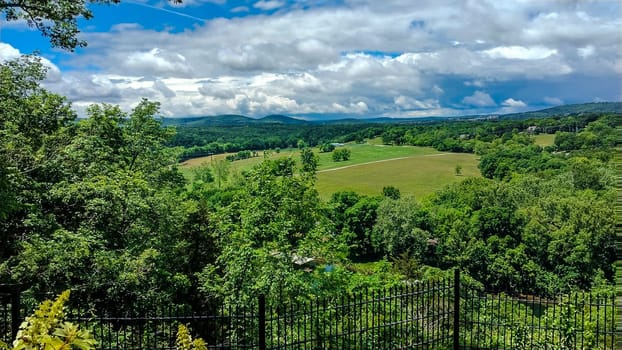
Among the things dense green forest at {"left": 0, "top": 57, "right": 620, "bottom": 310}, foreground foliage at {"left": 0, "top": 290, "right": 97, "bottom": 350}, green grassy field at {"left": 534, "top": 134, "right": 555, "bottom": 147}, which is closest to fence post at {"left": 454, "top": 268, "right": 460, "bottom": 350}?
dense green forest at {"left": 0, "top": 57, "right": 620, "bottom": 310}

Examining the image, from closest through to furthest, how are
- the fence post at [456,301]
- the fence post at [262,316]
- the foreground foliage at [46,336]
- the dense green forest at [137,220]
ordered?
the foreground foliage at [46,336] < the fence post at [262,316] < the fence post at [456,301] < the dense green forest at [137,220]

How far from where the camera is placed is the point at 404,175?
8288 cm

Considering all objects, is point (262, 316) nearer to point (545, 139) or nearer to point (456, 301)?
point (456, 301)

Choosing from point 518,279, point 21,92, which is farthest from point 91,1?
point 518,279

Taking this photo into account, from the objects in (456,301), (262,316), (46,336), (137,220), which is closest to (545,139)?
(137,220)

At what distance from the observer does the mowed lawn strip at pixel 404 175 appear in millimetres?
72875

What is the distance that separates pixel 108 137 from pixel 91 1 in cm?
1079

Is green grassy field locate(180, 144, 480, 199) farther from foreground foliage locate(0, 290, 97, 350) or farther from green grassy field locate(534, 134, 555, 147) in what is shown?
foreground foliage locate(0, 290, 97, 350)

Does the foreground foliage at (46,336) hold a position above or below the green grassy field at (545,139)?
above

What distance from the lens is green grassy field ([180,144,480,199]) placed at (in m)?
73.4

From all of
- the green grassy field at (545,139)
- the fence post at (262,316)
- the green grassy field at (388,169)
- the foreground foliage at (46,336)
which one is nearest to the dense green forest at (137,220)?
the foreground foliage at (46,336)

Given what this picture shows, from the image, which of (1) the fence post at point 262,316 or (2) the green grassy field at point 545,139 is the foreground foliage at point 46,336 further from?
(2) the green grassy field at point 545,139

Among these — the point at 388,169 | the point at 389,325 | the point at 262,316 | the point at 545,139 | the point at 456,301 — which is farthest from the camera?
the point at 545,139

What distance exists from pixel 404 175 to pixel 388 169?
6246 mm
